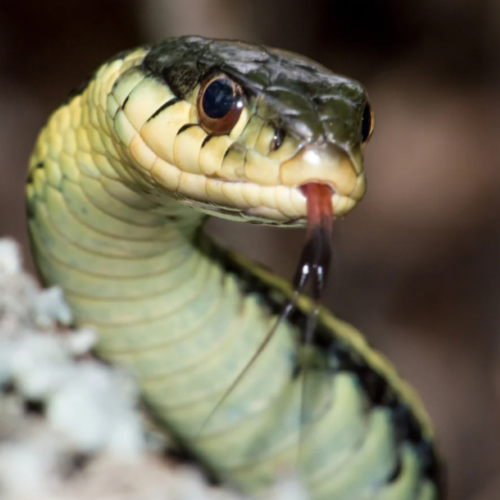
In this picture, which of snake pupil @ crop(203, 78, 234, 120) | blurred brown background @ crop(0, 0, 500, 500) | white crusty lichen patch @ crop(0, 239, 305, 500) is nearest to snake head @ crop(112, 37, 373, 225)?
snake pupil @ crop(203, 78, 234, 120)

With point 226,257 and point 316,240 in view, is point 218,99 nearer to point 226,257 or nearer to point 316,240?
point 316,240

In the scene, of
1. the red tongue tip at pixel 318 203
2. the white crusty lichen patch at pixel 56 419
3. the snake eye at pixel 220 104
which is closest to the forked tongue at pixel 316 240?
the red tongue tip at pixel 318 203

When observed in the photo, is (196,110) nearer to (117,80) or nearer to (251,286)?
(117,80)

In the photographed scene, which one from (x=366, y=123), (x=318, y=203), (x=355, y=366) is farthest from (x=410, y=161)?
(x=318, y=203)

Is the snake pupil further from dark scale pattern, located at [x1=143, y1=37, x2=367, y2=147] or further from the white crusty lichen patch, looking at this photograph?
the white crusty lichen patch

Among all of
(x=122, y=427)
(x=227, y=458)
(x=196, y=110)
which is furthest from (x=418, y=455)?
(x=196, y=110)

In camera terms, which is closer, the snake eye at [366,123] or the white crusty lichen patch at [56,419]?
the white crusty lichen patch at [56,419]

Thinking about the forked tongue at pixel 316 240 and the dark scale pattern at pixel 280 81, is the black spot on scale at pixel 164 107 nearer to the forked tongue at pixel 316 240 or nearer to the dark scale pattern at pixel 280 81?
the dark scale pattern at pixel 280 81
